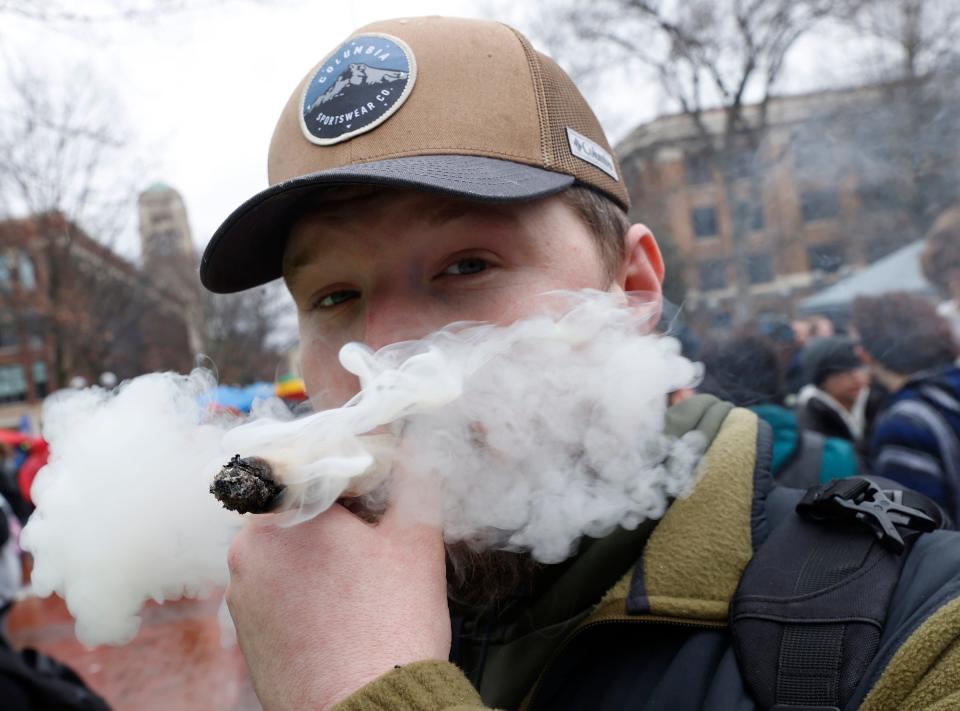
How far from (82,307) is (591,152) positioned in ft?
61.8

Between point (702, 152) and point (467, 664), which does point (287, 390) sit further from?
point (467, 664)

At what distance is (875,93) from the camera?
6348 millimetres

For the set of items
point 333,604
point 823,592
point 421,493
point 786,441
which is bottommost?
point 786,441

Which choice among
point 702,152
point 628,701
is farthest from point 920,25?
point 628,701

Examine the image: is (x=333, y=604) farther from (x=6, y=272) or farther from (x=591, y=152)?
(x=6, y=272)

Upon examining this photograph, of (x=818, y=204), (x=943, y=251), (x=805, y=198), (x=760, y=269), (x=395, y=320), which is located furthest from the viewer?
(x=760, y=269)

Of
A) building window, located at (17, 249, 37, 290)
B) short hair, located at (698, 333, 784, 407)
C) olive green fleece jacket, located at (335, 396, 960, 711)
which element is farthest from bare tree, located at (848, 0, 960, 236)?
building window, located at (17, 249, 37, 290)

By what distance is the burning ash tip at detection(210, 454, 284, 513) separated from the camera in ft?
3.44

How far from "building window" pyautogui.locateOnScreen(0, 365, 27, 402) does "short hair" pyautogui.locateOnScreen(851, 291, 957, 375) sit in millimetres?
45129

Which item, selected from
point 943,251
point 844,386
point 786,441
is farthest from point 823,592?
point 844,386

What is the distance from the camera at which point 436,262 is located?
1584mm

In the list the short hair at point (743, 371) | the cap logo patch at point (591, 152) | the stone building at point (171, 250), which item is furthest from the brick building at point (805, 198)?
the stone building at point (171, 250)

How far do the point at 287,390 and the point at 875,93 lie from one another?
6893mm

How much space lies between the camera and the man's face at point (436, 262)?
1.55 m
